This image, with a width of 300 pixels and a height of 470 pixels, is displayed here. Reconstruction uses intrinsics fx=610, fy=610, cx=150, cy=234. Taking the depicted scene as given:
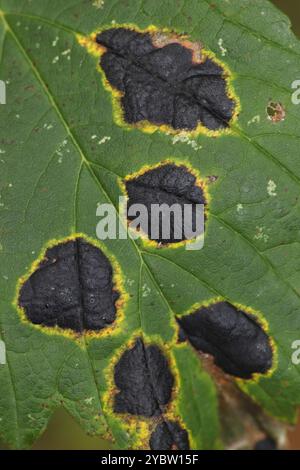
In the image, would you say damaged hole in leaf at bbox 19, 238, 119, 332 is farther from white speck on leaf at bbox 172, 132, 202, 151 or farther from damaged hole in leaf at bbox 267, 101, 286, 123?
damaged hole in leaf at bbox 267, 101, 286, 123

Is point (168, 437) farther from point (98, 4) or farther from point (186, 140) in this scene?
point (98, 4)

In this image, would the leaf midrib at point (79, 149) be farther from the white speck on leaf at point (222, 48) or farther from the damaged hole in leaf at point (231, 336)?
the white speck on leaf at point (222, 48)

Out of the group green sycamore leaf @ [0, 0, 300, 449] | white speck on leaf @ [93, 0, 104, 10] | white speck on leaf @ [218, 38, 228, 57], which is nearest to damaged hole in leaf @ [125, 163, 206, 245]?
green sycamore leaf @ [0, 0, 300, 449]

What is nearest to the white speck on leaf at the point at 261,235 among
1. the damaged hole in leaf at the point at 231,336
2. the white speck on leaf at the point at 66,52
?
the damaged hole in leaf at the point at 231,336

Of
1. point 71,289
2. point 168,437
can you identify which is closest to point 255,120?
point 71,289
